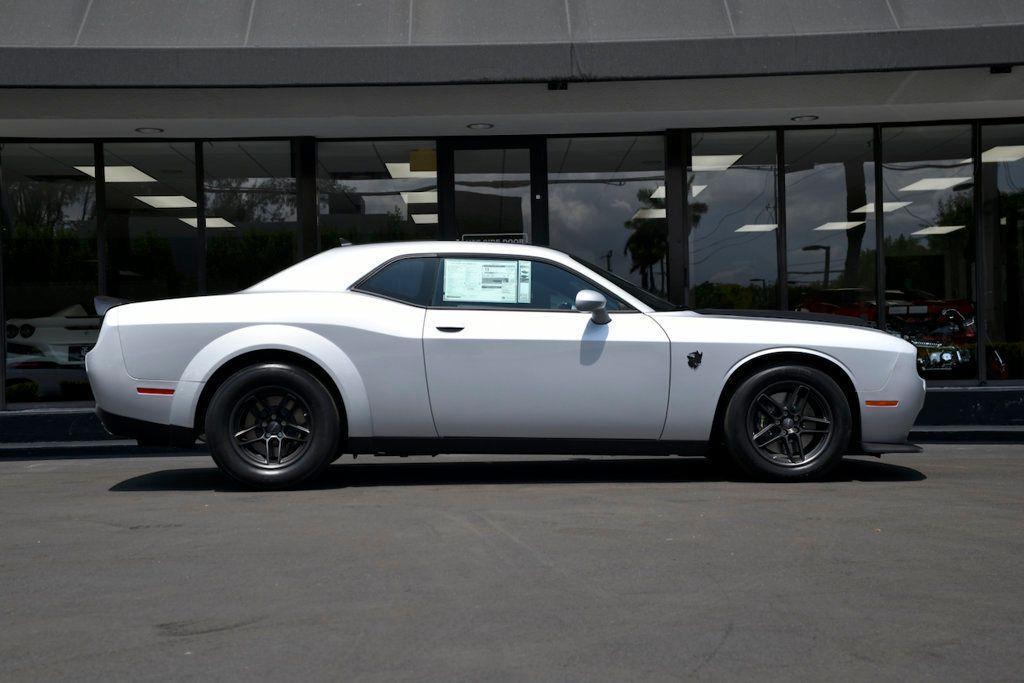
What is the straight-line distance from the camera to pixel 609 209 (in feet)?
41.2

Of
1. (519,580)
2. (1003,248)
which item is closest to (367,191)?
(1003,248)

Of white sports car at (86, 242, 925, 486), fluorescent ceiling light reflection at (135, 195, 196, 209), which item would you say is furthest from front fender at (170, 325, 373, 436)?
fluorescent ceiling light reflection at (135, 195, 196, 209)

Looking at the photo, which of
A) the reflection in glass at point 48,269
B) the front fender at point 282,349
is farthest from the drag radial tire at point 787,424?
the reflection in glass at point 48,269

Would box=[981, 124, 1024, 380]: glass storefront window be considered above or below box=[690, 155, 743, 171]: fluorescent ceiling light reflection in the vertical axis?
below

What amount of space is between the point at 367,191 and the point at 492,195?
1.38 meters

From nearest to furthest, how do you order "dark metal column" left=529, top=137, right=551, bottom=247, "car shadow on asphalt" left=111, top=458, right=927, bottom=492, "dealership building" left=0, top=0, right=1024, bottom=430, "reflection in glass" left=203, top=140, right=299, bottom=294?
"car shadow on asphalt" left=111, top=458, right=927, bottom=492 → "dealership building" left=0, top=0, right=1024, bottom=430 → "reflection in glass" left=203, top=140, right=299, bottom=294 → "dark metal column" left=529, top=137, right=551, bottom=247

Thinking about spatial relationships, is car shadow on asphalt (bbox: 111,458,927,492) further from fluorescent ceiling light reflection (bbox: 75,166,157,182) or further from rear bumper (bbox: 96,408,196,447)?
fluorescent ceiling light reflection (bbox: 75,166,157,182)

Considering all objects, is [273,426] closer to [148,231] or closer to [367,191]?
[367,191]

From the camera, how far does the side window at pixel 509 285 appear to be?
7.05 meters

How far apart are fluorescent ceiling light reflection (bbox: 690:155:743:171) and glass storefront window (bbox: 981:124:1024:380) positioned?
270 centimetres

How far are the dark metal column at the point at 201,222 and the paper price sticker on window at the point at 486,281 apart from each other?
5.88m

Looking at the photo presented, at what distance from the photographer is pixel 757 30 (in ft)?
36.3

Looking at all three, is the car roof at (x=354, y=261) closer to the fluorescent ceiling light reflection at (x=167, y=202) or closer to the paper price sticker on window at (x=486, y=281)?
the paper price sticker on window at (x=486, y=281)

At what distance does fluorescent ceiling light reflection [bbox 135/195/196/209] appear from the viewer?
1231 centimetres
